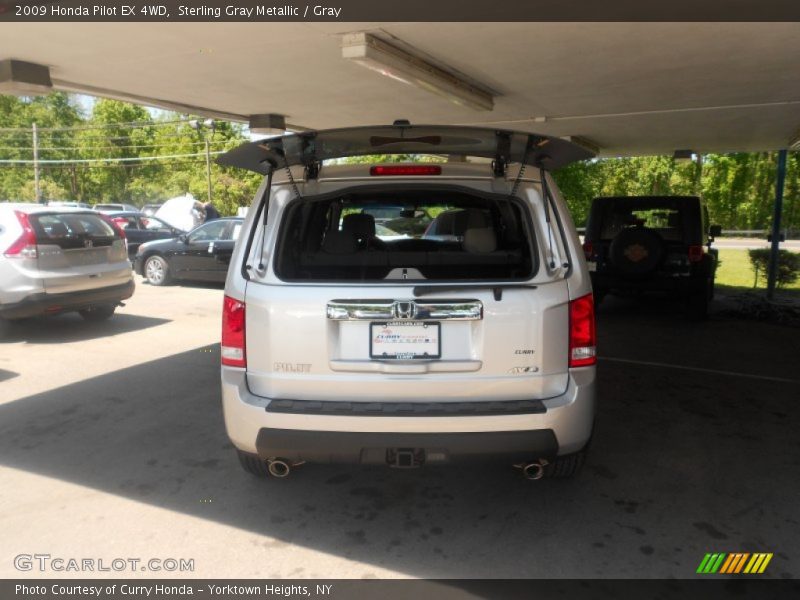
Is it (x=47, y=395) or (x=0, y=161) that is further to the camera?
(x=0, y=161)

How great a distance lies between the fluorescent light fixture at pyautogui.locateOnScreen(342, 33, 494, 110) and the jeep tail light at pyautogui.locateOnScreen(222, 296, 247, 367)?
3.02 metres

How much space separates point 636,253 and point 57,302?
7417 mm

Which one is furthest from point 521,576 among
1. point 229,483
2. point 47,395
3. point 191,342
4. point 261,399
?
point 191,342

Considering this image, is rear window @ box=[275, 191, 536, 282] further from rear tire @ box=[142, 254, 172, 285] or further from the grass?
the grass

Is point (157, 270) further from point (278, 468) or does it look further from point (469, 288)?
point (469, 288)

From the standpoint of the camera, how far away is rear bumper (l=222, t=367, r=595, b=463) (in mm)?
2875

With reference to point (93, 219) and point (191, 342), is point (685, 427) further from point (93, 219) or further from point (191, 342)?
point (93, 219)

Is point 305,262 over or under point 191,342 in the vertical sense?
over

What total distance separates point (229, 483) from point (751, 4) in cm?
469

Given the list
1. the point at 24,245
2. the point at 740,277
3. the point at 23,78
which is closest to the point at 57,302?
the point at 24,245

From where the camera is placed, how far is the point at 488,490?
366cm

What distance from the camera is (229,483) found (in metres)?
3.77

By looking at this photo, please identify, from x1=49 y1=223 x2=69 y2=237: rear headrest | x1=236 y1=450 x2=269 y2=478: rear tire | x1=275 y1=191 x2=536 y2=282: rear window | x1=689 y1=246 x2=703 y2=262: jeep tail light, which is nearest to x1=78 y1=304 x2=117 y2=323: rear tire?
x1=49 y1=223 x2=69 y2=237: rear headrest

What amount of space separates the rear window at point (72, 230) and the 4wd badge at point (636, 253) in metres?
6.99
